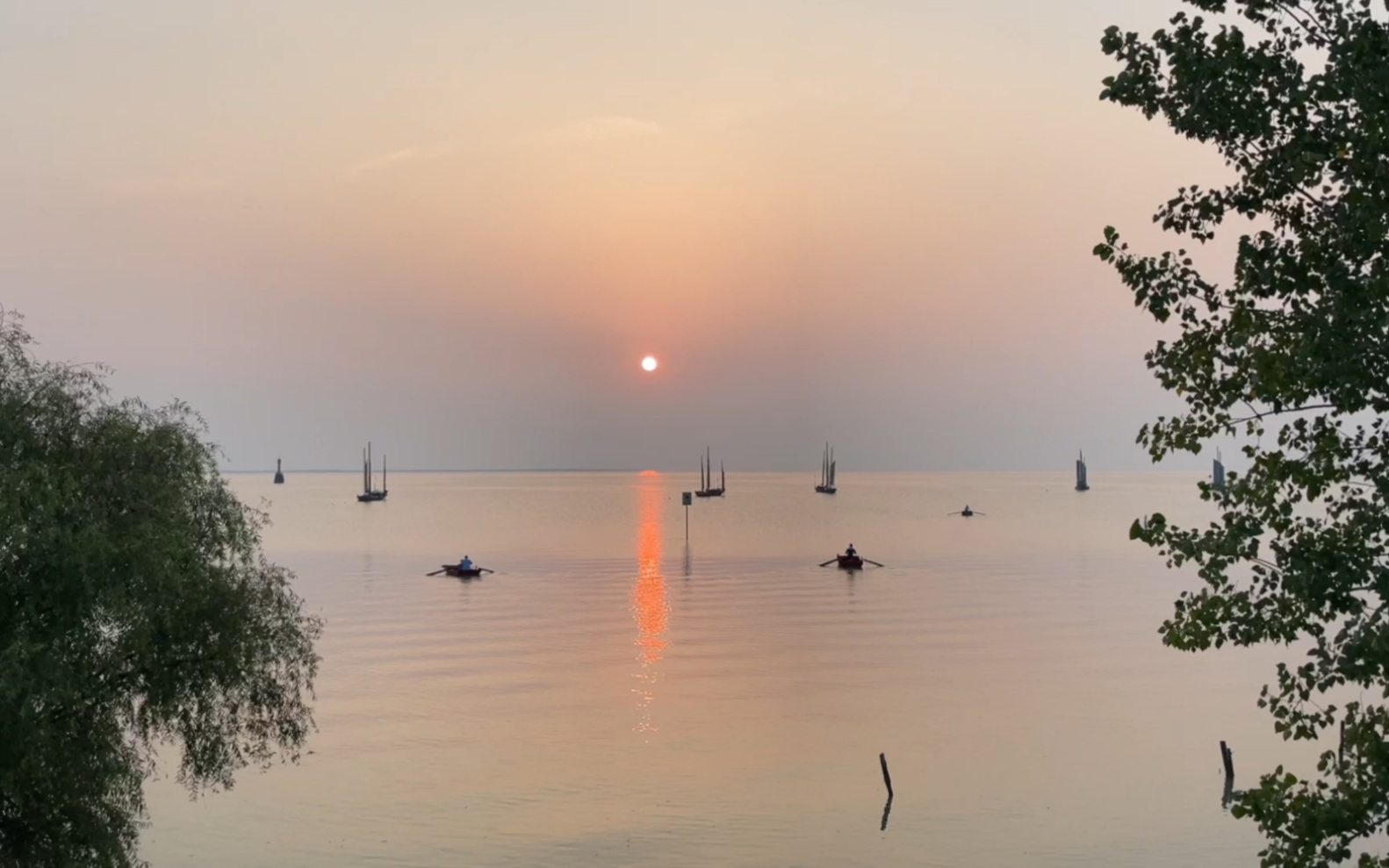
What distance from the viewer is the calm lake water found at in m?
37.2

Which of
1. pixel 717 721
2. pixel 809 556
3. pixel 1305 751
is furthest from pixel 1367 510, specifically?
pixel 809 556

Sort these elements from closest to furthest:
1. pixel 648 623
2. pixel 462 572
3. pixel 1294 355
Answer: pixel 1294 355 < pixel 648 623 < pixel 462 572

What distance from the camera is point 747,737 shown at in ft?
169

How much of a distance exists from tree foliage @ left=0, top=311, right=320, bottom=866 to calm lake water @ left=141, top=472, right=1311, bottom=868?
32.9 ft

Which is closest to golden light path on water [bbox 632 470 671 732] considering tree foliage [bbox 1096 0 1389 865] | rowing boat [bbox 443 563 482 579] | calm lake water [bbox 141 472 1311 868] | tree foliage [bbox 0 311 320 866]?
calm lake water [bbox 141 472 1311 868]

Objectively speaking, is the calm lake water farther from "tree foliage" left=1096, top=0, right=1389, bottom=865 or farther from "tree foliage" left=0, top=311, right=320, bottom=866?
"tree foliage" left=1096, top=0, right=1389, bottom=865

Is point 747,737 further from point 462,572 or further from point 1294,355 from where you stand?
point 462,572

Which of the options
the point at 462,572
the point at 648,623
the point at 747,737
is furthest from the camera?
the point at 462,572

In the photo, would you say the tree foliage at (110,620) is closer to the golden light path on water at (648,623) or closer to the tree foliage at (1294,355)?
the tree foliage at (1294,355)

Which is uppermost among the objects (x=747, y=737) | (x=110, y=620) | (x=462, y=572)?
(x=110, y=620)

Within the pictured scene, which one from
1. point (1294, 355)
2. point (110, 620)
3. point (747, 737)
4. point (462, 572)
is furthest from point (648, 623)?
point (1294, 355)

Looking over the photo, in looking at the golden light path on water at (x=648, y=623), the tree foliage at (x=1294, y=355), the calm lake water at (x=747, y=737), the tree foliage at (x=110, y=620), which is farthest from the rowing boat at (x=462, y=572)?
the tree foliage at (x=1294, y=355)

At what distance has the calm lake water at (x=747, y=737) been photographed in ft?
122

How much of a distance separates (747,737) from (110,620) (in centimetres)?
3126
